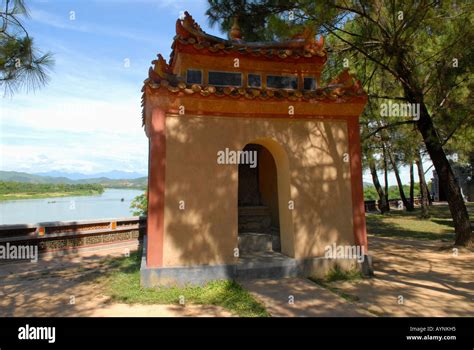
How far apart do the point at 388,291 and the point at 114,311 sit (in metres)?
4.91

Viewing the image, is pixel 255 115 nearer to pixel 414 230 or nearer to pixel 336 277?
pixel 336 277

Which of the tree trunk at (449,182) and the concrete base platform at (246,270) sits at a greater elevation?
the tree trunk at (449,182)

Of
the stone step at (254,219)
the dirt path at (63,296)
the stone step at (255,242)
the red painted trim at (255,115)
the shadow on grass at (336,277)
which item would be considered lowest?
the dirt path at (63,296)

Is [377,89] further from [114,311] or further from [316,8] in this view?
[114,311]

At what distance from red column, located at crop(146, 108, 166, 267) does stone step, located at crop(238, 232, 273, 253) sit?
93.3 inches

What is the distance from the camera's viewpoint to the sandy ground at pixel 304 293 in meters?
4.89

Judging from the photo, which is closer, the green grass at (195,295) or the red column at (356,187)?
the green grass at (195,295)

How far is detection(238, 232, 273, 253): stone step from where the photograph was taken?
25.5ft

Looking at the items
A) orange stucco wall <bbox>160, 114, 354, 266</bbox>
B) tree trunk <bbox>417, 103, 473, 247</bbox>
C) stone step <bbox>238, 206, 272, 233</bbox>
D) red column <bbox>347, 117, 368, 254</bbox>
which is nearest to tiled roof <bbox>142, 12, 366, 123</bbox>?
orange stucco wall <bbox>160, 114, 354, 266</bbox>

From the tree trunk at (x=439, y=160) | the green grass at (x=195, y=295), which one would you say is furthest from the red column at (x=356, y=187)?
the tree trunk at (x=439, y=160)

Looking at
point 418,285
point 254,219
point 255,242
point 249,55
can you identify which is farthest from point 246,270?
point 249,55

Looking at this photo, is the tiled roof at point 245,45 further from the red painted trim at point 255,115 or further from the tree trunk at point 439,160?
the tree trunk at point 439,160

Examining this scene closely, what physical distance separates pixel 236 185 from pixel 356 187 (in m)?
2.81

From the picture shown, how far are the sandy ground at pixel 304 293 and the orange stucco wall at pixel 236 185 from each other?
1.04 meters
